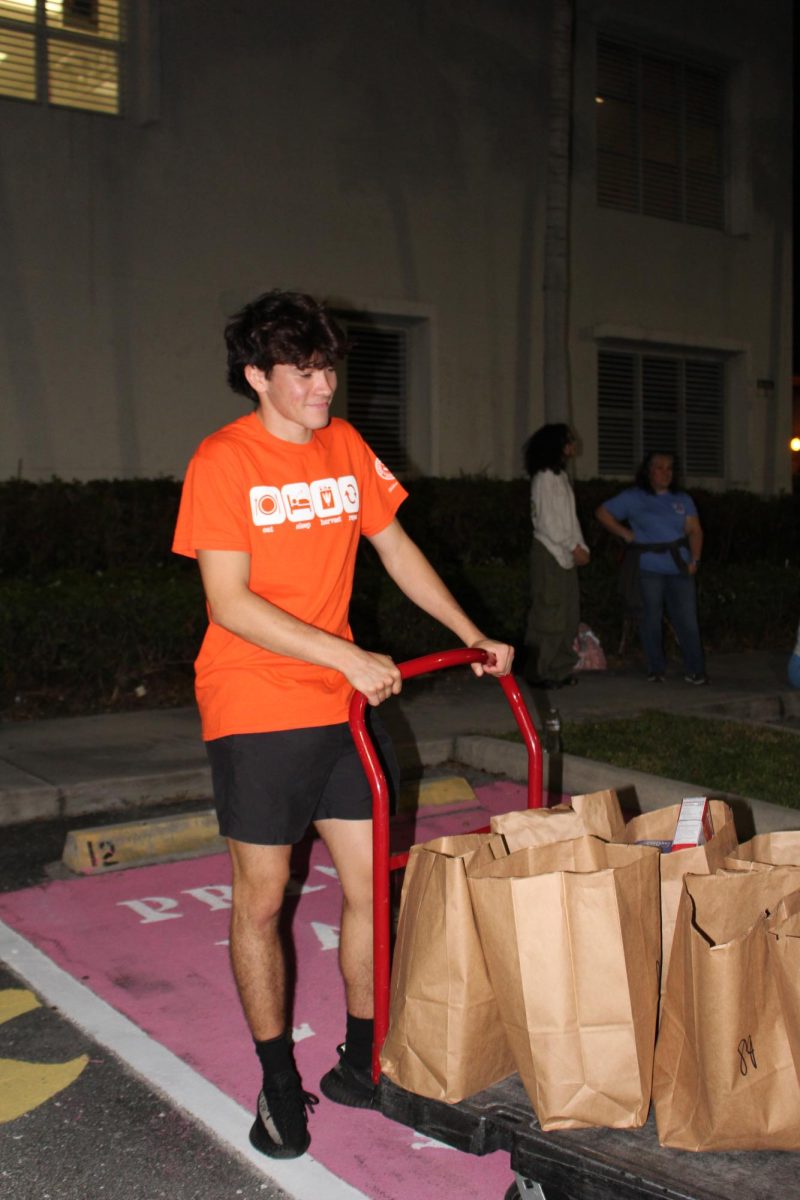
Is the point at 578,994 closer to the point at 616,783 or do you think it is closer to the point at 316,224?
the point at 616,783

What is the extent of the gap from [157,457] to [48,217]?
2427 millimetres

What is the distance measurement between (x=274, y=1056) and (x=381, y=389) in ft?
39.4

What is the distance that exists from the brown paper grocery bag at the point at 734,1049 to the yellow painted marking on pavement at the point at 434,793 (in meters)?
4.32

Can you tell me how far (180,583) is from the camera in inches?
419

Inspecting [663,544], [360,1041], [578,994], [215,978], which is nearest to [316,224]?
[663,544]

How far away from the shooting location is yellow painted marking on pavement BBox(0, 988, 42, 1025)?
4344mm

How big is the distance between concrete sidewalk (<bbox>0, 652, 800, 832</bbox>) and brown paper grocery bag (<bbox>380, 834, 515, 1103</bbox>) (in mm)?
3673

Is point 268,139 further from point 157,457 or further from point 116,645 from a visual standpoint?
point 116,645

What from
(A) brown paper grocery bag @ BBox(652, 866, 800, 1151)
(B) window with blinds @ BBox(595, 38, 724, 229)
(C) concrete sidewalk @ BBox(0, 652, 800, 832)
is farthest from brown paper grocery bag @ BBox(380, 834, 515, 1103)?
(B) window with blinds @ BBox(595, 38, 724, 229)

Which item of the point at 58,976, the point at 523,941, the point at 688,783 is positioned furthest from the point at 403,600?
the point at 523,941

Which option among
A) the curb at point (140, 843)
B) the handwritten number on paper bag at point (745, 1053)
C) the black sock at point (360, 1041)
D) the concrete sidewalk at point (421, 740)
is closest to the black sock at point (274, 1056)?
the black sock at point (360, 1041)

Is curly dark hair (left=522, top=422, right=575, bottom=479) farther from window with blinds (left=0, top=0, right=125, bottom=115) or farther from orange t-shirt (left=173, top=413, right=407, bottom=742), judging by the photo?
orange t-shirt (left=173, top=413, right=407, bottom=742)

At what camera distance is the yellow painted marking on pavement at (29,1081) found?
146 inches

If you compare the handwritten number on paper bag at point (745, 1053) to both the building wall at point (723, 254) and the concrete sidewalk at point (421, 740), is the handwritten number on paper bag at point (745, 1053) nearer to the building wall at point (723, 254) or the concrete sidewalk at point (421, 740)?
the concrete sidewalk at point (421, 740)
